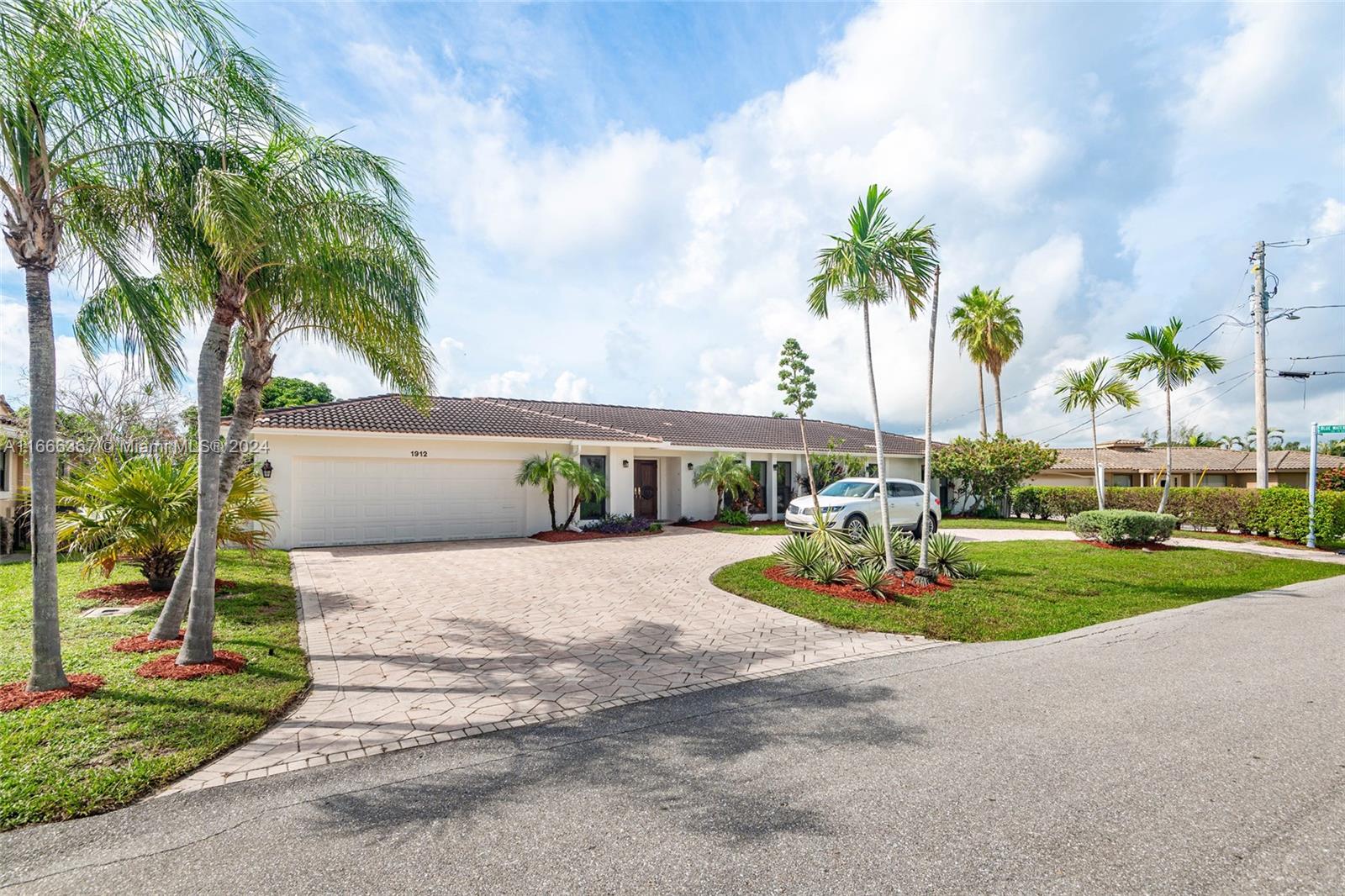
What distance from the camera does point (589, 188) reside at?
36.7 ft

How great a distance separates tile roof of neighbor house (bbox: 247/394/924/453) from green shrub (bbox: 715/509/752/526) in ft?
7.67

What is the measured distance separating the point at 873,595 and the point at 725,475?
11.4m

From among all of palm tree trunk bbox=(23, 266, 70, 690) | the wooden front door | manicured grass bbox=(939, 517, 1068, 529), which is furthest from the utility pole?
palm tree trunk bbox=(23, 266, 70, 690)

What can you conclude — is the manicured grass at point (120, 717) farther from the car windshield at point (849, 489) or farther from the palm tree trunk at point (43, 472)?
the car windshield at point (849, 489)

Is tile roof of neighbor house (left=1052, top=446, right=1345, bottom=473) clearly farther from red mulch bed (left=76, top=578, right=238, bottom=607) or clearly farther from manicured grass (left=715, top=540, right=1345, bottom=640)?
red mulch bed (left=76, top=578, right=238, bottom=607)

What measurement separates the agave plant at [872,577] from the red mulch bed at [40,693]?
332 inches

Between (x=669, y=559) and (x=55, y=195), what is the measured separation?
33.8ft

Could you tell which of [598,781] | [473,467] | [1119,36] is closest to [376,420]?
[473,467]

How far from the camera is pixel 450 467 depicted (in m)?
16.3

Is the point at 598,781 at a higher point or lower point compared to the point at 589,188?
lower

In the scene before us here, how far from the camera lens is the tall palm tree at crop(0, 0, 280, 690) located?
161 inches

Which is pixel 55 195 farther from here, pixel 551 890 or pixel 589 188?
pixel 589 188

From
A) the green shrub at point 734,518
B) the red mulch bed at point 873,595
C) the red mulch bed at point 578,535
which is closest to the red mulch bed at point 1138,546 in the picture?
the red mulch bed at point 873,595

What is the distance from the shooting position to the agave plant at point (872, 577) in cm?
881
